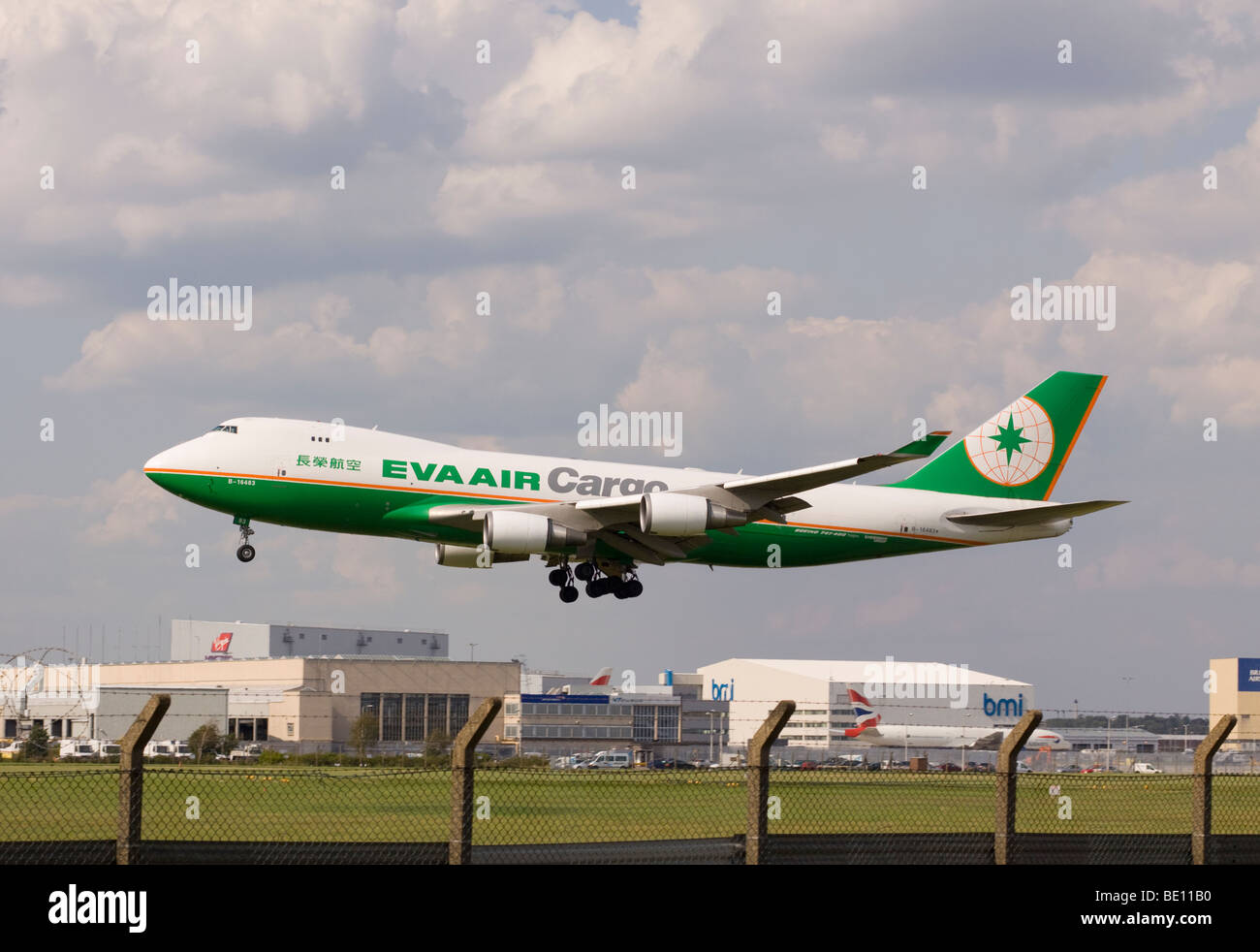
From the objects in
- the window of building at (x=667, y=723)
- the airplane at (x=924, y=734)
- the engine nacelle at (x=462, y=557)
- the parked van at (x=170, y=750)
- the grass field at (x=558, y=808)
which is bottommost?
the airplane at (x=924, y=734)

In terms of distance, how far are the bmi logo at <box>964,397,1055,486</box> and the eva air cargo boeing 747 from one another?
2.1 inches

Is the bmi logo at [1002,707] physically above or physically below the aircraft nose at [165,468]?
below

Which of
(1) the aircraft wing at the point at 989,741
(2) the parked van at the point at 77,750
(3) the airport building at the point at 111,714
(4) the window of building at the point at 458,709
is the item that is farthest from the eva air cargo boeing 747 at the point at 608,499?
(3) the airport building at the point at 111,714

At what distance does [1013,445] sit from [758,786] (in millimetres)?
41066

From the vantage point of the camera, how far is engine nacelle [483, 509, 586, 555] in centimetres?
4322

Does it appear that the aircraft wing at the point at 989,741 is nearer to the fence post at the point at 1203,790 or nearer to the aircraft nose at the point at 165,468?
the aircraft nose at the point at 165,468

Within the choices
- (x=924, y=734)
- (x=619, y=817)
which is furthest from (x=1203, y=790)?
(x=924, y=734)

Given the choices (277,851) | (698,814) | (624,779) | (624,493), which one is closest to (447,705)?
(624,493)

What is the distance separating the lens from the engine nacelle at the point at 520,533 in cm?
4322

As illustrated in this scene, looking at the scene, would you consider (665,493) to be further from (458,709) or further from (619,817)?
(458,709)

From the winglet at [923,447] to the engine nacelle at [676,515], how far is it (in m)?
6.63

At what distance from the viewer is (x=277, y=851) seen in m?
14.3

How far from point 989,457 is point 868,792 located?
2397cm
